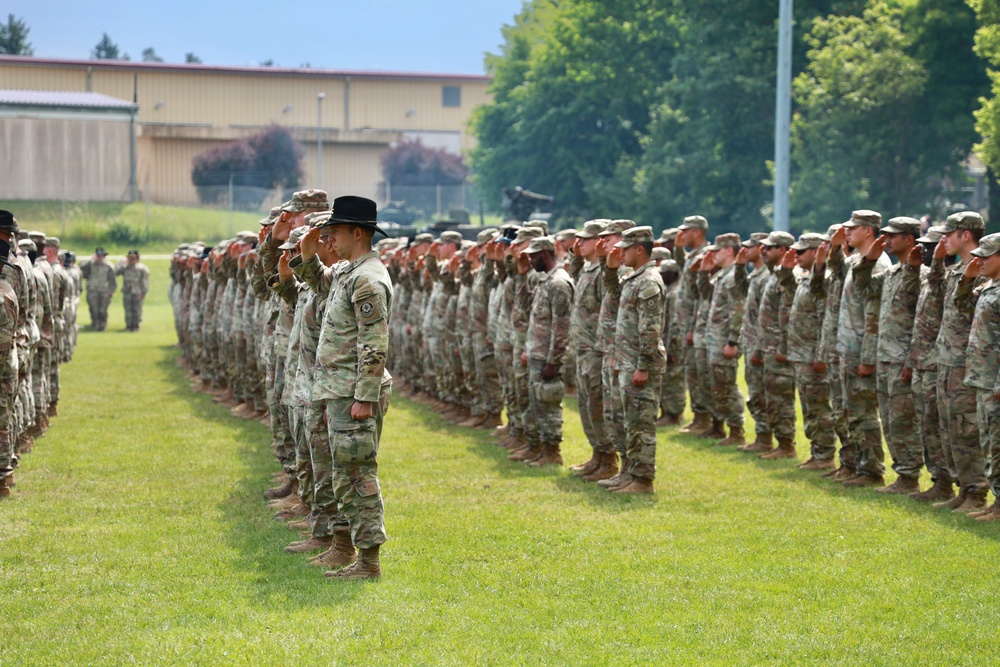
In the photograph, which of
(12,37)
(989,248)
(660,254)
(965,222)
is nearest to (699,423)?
(660,254)

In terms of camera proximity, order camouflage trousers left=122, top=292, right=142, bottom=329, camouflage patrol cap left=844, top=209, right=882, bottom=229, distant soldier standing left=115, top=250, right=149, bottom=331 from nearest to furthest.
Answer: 1. camouflage patrol cap left=844, top=209, right=882, bottom=229
2. distant soldier standing left=115, top=250, right=149, bottom=331
3. camouflage trousers left=122, top=292, right=142, bottom=329

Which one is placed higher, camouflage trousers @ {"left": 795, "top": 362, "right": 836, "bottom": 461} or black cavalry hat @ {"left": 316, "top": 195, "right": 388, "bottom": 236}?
black cavalry hat @ {"left": 316, "top": 195, "right": 388, "bottom": 236}

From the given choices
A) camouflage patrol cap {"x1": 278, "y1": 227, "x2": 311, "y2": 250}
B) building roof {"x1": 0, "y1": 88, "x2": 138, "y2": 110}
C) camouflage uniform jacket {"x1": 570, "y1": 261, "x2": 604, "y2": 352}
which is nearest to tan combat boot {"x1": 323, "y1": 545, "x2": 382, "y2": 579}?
camouflage patrol cap {"x1": 278, "y1": 227, "x2": 311, "y2": 250}

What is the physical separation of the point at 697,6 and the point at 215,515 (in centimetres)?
3713

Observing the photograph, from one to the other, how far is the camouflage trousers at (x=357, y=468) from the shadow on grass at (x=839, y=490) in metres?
4.31

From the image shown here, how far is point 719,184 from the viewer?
4481cm

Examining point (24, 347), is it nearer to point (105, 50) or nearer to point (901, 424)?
point (901, 424)

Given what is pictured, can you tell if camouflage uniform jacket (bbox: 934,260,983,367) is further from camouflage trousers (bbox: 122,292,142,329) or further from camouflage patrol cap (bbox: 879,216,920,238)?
camouflage trousers (bbox: 122,292,142,329)

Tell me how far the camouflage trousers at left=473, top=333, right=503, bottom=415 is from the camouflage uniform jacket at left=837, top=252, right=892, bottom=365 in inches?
189

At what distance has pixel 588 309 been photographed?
12242 mm

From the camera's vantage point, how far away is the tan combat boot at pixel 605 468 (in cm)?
1190

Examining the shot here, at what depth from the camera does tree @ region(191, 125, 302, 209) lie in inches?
2205

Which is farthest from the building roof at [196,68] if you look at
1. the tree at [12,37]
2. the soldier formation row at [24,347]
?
the soldier formation row at [24,347]

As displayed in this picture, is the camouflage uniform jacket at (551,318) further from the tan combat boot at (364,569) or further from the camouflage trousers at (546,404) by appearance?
the tan combat boot at (364,569)
